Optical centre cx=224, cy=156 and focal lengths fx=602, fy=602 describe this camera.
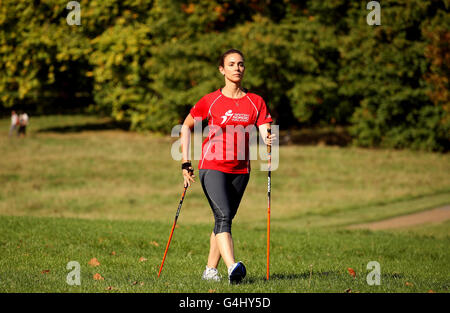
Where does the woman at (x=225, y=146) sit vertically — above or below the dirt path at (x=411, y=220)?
above

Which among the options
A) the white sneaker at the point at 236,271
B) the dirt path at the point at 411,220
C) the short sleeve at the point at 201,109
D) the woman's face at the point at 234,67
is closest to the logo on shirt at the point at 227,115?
the short sleeve at the point at 201,109

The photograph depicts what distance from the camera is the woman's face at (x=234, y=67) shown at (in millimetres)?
6559

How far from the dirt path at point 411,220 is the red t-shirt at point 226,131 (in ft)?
34.8

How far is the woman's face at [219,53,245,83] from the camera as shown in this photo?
6.56 metres

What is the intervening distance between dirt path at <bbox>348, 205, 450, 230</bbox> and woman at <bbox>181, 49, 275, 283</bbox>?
1054 centimetres

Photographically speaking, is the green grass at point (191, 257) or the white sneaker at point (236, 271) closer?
the white sneaker at point (236, 271)

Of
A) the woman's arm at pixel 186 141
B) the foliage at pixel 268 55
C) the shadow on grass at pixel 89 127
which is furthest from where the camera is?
the shadow on grass at pixel 89 127

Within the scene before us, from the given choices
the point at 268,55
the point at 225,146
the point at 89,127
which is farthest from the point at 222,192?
the point at 89,127

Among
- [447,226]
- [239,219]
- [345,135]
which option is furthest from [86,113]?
[447,226]

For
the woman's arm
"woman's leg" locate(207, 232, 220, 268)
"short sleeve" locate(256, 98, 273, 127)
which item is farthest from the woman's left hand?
"woman's leg" locate(207, 232, 220, 268)

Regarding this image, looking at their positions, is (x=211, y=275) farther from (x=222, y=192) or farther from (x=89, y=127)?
(x=89, y=127)

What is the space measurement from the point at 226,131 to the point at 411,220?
1198cm

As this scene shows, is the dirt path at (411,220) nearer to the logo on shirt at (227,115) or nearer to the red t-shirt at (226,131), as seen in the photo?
the red t-shirt at (226,131)

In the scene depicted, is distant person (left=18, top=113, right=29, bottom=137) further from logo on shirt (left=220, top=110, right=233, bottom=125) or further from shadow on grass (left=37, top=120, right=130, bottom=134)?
logo on shirt (left=220, top=110, right=233, bottom=125)
